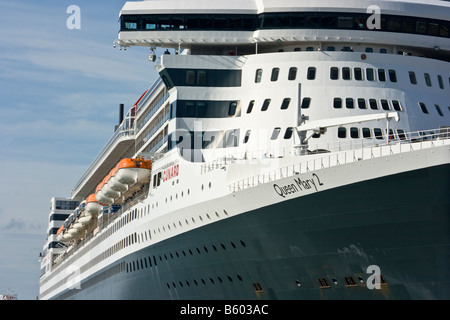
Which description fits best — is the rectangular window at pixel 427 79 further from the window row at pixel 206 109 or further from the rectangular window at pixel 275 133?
the window row at pixel 206 109

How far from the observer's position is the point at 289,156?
33719 mm

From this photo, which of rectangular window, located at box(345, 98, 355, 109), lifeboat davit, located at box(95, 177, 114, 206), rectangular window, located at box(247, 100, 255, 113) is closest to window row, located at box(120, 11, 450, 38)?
rectangular window, located at box(247, 100, 255, 113)

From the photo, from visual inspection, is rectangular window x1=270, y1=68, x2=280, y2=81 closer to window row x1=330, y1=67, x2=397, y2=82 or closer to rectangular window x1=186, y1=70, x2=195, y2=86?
window row x1=330, y1=67, x2=397, y2=82

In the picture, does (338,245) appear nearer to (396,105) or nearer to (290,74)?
(396,105)

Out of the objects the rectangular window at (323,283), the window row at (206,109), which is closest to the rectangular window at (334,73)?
the window row at (206,109)

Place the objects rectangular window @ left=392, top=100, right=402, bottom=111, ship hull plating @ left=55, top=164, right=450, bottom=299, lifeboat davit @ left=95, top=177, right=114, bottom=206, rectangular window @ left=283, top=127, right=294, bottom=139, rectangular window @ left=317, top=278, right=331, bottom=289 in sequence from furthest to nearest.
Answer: lifeboat davit @ left=95, top=177, right=114, bottom=206 → rectangular window @ left=392, top=100, right=402, bottom=111 → rectangular window @ left=283, top=127, right=294, bottom=139 → rectangular window @ left=317, top=278, right=331, bottom=289 → ship hull plating @ left=55, top=164, right=450, bottom=299

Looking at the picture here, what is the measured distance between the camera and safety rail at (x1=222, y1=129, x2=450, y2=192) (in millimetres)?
29984

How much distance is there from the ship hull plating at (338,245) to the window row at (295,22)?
32.9ft

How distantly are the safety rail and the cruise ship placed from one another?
0.07 meters

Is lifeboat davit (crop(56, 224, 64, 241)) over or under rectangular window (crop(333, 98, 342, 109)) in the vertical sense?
over

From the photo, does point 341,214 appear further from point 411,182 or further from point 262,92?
point 262,92

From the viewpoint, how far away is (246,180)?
34.8m

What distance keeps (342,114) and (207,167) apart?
5988 millimetres
